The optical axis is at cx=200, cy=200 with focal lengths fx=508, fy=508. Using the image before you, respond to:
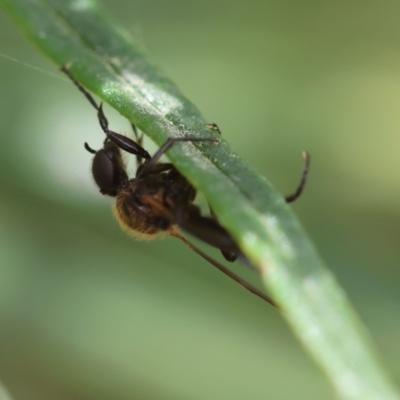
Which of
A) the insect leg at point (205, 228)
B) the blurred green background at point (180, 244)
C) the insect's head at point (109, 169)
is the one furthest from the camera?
the blurred green background at point (180, 244)

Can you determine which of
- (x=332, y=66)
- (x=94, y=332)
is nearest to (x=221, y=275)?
(x=94, y=332)

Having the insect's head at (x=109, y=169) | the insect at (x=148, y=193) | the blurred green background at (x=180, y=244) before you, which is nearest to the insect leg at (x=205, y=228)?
the insect at (x=148, y=193)

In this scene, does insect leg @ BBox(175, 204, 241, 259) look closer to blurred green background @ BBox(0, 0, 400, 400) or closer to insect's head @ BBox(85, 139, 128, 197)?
insect's head @ BBox(85, 139, 128, 197)

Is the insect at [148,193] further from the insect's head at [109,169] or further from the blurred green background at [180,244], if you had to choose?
the blurred green background at [180,244]

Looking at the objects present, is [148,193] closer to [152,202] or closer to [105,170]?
[152,202]

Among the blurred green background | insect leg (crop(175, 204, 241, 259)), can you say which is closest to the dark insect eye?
insect leg (crop(175, 204, 241, 259))

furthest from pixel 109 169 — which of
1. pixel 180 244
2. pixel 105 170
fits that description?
pixel 180 244
